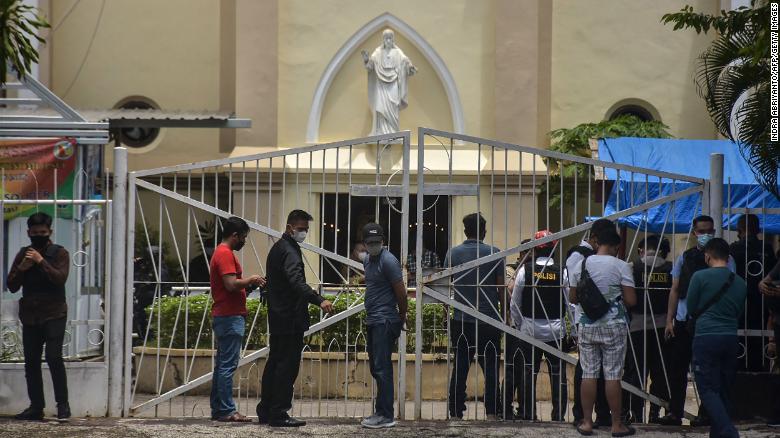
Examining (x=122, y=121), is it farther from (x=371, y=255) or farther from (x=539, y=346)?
(x=539, y=346)

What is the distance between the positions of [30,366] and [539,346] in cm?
433

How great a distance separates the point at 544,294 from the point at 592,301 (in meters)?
1.12

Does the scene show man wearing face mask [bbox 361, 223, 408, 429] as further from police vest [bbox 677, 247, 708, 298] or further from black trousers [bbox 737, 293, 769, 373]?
black trousers [bbox 737, 293, 769, 373]

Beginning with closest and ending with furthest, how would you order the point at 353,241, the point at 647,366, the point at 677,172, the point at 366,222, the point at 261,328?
the point at 647,366, the point at 261,328, the point at 677,172, the point at 366,222, the point at 353,241

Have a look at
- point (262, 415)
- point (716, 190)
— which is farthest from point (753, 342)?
point (262, 415)

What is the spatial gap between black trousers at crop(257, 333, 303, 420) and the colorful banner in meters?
2.70

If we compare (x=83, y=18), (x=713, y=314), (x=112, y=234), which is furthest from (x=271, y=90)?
(x=713, y=314)

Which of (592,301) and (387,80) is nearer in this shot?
(592,301)

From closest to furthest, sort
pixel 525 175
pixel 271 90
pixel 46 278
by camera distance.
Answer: pixel 46 278 → pixel 525 175 → pixel 271 90

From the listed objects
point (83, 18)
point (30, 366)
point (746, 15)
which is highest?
point (83, 18)

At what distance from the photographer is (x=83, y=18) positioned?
20359 millimetres

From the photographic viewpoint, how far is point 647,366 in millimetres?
10961

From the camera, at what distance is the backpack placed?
980 centimetres

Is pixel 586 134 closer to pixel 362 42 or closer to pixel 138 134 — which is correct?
pixel 362 42
